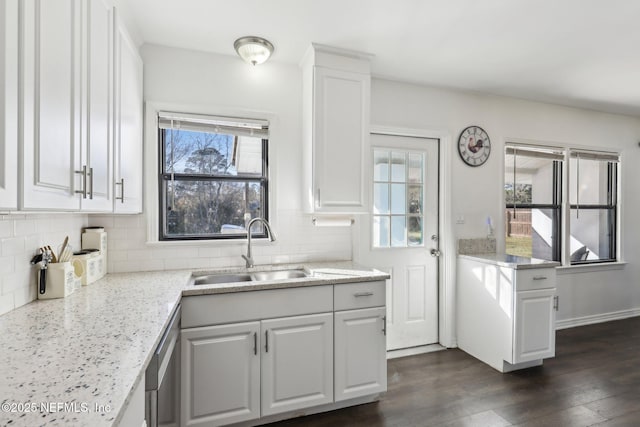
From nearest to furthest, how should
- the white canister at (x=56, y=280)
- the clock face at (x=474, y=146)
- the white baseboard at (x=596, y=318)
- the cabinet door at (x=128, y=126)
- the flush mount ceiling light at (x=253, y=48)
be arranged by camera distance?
the white canister at (x=56, y=280) < the cabinet door at (x=128, y=126) < the flush mount ceiling light at (x=253, y=48) < the clock face at (x=474, y=146) < the white baseboard at (x=596, y=318)

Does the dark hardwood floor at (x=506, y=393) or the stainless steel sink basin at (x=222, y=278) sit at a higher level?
the stainless steel sink basin at (x=222, y=278)

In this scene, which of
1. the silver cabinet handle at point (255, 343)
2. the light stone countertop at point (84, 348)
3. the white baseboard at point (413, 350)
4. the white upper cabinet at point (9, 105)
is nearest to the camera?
the light stone countertop at point (84, 348)

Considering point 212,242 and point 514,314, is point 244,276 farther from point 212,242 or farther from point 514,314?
point 514,314

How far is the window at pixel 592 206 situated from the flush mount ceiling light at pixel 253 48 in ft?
11.6

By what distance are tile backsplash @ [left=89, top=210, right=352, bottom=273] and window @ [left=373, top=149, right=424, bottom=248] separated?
16.3 inches

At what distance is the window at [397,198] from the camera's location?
2996 mm

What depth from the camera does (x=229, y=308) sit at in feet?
6.05

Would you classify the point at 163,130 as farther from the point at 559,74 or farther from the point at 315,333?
the point at 559,74

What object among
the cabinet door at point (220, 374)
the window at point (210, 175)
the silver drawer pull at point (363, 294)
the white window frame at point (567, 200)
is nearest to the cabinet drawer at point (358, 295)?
the silver drawer pull at point (363, 294)

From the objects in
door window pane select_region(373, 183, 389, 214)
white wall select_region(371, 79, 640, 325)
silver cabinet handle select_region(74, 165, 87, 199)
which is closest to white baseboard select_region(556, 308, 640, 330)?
white wall select_region(371, 79, 640, 325)

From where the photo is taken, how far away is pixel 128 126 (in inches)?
75.4

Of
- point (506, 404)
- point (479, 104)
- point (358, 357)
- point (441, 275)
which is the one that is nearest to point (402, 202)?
point (441, 275)

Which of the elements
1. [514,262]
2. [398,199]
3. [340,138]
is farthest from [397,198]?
[514,262]

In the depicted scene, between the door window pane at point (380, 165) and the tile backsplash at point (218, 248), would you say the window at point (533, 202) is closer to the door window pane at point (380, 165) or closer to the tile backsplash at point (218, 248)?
the door window pane at point (380, 165)
